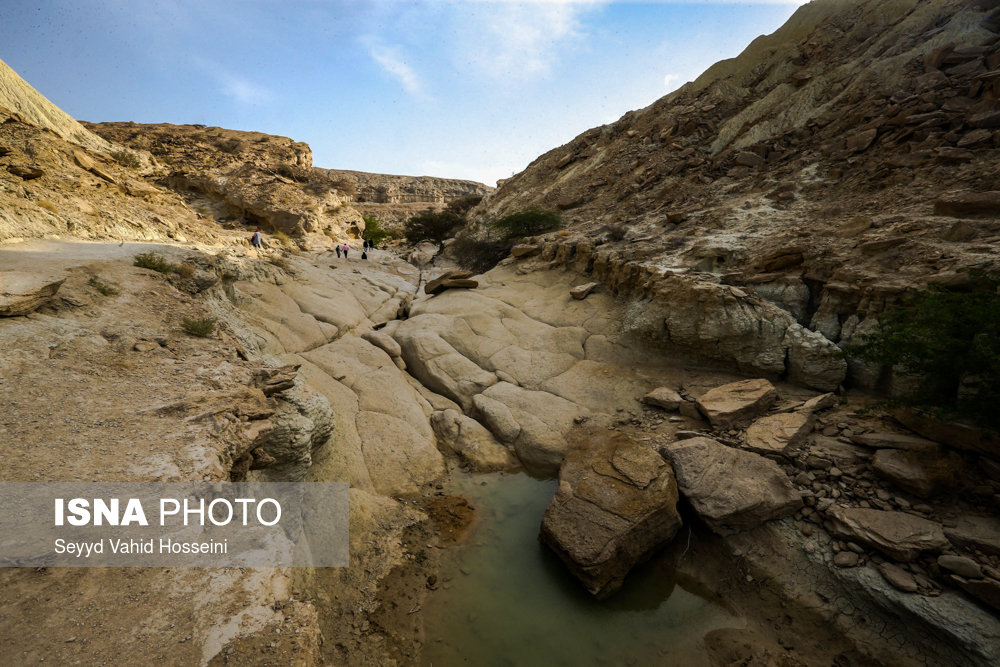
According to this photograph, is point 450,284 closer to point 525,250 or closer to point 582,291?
point 525,250

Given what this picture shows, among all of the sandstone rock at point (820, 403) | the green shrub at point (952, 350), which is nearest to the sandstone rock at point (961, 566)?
the green shrub at point (952, 350)

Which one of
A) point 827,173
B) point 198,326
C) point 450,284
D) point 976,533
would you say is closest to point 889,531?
point 976,533

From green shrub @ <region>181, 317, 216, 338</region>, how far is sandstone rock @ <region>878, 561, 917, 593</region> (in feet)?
31.5

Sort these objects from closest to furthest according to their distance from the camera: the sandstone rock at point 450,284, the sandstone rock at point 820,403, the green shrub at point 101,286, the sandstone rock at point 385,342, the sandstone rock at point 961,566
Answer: the sandstone rock at point 961,566, the green shrub at point 101,286, the sandstone rock at point 820,403, the sandstone rock at point 385,342, the sandstone rock at point 450,284

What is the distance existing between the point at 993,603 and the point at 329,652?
6.73 m

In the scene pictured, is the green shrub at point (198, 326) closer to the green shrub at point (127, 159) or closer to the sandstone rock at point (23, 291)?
the sandstone rock at point (23, 291)

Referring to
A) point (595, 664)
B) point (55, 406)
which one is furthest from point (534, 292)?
point (55, 406)

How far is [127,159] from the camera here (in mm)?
17188

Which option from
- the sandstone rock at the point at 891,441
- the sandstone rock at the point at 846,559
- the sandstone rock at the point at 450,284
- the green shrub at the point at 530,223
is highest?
the green shrub at the point at 530,223

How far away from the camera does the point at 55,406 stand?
12.0 ft

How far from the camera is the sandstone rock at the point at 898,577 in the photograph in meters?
4.05

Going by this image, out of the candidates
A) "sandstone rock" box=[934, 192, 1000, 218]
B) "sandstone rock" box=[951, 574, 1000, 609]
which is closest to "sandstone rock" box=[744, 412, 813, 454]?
"sandstone rock" box=[951, 574, 1000, 609]

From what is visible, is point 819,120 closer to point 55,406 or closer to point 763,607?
point 763,607

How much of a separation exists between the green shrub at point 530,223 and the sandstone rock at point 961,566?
15.8 metres
